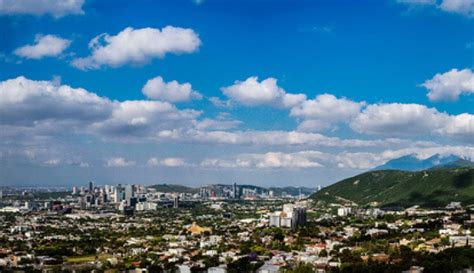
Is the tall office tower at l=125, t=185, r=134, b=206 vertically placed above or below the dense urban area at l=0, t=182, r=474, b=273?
above

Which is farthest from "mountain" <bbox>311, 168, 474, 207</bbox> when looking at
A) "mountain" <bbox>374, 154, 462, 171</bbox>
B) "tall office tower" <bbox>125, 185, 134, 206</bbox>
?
"mountain" <bbox>374, 154, 462, 171</bbox>

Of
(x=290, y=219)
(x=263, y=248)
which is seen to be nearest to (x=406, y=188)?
(x=290, y=219)

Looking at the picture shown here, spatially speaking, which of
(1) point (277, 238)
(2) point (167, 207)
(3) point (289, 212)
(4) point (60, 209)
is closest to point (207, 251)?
(1) point (277, 238)

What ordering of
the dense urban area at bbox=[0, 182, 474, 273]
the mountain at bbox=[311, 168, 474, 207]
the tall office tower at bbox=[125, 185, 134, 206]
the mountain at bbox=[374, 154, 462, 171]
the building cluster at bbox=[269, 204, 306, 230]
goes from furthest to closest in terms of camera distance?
1. the mountain at bbox=[374, 154, 462, 171]
2. the tall office tower at bbox=[125, 185, 134, 206]
3. the mountain at bbox=[311, 168, 474, 207]
4. the building cluster at bbox=[269, 204, 306, 230]
5. the dense urban area at bbox=[0, 182, 474, 273]

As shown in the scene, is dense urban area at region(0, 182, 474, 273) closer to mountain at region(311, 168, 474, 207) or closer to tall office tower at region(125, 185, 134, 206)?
mountain at region(311, 168, 474, 207)

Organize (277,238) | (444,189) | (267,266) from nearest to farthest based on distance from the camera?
(267,266) < (277,238) < (444,189)

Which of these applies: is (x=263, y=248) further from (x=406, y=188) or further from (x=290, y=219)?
(x=406, y=188)

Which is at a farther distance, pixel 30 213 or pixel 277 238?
pixel 30 213

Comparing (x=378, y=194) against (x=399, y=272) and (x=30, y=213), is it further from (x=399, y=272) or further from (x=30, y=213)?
(x=399, y=272)

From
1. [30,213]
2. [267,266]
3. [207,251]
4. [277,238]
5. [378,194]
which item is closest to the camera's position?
[267,266]
